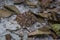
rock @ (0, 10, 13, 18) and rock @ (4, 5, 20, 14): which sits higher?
rock @ (4, 5, 20, 14)

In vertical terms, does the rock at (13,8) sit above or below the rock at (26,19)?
above

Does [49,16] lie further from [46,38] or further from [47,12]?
[46,38]

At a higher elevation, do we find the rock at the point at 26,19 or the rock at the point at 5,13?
the rock at the point at 5,13

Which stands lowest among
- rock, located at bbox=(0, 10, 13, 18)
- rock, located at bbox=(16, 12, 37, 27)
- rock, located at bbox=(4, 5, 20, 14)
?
rock, located at bbox=(16, 12, 37, 27)

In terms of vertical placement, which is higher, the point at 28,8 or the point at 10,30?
the point at 28,8

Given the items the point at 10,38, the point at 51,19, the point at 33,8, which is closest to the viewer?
the point at 10,38

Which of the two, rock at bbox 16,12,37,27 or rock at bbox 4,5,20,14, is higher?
rock at bbox 4,5,20,14

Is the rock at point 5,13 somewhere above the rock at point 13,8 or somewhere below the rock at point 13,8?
below

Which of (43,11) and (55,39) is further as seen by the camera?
(43,11)

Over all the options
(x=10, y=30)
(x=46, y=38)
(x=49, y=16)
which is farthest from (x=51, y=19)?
(x=10, y=30)

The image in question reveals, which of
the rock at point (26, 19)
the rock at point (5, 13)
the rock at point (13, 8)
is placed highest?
Answer: the rock at point (13, 8)

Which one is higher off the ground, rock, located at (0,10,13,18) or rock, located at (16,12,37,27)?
rock, located at (0,10,13,18)
